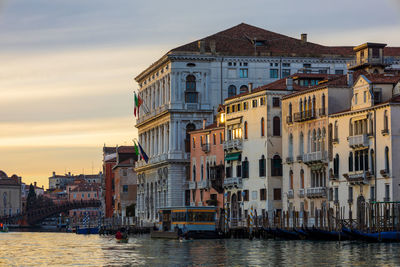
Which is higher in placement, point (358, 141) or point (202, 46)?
point (202, 46)

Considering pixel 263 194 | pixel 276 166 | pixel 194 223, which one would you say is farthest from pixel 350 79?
pixel 194 223

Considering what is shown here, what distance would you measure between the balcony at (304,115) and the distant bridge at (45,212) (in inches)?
3192

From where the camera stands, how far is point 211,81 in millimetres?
92125

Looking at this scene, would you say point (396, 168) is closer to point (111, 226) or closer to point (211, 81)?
point (211, 81)

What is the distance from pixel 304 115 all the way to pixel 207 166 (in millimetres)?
17561

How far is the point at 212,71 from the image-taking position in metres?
91.9

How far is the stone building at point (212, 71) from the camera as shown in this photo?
91.3 meters


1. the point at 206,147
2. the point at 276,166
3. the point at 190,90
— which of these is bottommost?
the point at 276,166

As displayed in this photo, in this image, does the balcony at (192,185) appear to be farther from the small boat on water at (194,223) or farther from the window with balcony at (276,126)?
the window with balcony at (276,126)

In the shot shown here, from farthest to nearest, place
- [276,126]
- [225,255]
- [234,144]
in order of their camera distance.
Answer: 1. [234,144]
2. [276,126]
3. [225,255]

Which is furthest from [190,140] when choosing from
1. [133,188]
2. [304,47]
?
[133,188]

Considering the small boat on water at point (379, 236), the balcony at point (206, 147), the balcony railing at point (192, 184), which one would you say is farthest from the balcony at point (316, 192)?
the balcony railing at point (192, 184)

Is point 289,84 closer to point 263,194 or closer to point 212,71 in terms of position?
point 263,194

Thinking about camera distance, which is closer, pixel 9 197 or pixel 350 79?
pixel 350 79
